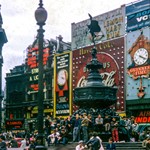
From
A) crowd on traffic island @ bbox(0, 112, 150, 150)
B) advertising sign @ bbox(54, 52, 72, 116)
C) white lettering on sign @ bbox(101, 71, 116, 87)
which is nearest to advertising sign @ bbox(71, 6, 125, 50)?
advertising sign @ bbox(54, 52, 72, 116)

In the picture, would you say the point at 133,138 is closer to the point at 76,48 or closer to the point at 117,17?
A: the point at 117,17

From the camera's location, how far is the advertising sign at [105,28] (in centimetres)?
5322

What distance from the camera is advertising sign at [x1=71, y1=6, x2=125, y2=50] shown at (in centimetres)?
5322

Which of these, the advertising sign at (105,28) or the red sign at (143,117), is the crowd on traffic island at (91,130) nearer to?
the red sign at (143,117)

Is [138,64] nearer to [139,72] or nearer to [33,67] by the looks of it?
[139,72]

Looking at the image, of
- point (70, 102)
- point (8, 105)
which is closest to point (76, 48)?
point (70, 102)

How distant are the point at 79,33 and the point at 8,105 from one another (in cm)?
2301

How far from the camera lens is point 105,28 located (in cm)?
5559

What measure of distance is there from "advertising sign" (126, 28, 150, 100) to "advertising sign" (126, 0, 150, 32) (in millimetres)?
724

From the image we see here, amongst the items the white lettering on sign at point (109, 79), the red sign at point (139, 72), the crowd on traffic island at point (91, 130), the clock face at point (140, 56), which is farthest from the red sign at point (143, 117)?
the crowd on traffic island at point (91, 130)

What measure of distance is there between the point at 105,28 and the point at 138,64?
8.40 m

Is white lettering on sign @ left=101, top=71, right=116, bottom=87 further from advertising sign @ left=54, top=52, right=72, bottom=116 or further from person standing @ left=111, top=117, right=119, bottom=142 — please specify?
person standing @ left=111, top=117, right=119, bottom=142

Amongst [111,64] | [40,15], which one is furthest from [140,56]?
[40,15]

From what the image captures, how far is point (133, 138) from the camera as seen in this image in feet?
83.6
